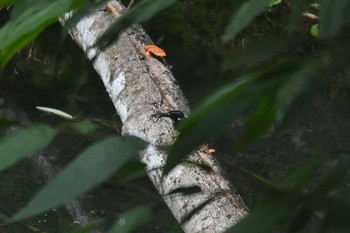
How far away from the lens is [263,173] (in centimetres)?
266

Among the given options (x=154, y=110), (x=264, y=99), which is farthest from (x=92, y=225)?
(x=154, y=110)

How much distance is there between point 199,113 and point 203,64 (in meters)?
3.28

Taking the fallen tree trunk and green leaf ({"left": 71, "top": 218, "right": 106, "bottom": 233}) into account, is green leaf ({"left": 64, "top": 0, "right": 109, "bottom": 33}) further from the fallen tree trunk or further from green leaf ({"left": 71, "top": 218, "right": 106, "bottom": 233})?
the fallen tree trunk

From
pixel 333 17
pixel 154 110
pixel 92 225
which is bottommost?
pixel 154 110

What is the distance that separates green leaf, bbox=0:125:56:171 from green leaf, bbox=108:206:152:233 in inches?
2.7

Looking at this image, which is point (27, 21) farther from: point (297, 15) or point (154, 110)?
point (154, 110)

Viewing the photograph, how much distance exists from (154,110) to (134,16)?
132 cm

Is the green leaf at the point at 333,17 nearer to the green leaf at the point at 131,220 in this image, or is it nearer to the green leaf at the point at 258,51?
the green leaf at the point at 258,51

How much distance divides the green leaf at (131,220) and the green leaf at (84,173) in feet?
0.17

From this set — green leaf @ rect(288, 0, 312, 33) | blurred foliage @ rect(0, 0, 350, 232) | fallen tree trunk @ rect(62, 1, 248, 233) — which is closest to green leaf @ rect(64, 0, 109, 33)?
blurred foliage @ rect(0, 0, 350, 232)

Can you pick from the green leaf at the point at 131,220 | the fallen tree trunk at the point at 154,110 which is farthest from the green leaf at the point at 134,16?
the fallen tree trunk at the point at 154,110

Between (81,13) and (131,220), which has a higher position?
(81,13)

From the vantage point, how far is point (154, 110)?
1.83 m

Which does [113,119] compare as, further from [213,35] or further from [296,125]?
[213,35]
